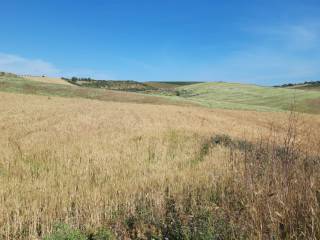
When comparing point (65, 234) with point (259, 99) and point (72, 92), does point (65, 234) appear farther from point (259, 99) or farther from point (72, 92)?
point (259, 99)

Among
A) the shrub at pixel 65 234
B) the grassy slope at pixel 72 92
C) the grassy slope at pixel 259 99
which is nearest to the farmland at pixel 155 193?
the shrub at pixel 65 234

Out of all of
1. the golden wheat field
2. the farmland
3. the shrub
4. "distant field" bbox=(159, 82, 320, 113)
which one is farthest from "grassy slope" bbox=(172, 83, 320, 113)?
the shrub

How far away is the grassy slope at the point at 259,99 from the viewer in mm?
57469

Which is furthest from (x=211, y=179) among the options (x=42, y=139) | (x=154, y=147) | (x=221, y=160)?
(x=42, y=139)

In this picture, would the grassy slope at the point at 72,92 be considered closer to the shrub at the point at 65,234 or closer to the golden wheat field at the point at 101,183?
the golden wheat field at the point at 101,183

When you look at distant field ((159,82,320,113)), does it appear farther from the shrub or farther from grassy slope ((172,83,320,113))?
the shrub

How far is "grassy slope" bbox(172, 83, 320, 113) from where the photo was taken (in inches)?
2263

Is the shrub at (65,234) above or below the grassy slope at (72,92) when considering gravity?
above

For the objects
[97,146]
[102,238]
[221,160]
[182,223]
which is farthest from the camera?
[97,146]

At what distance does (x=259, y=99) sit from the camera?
2820 inches

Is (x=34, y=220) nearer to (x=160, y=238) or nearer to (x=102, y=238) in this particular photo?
(x=102, y=238)

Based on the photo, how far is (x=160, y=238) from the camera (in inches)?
177

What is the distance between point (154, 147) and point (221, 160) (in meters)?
2.88

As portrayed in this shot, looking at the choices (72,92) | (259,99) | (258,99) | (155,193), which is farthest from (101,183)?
(258,99)
